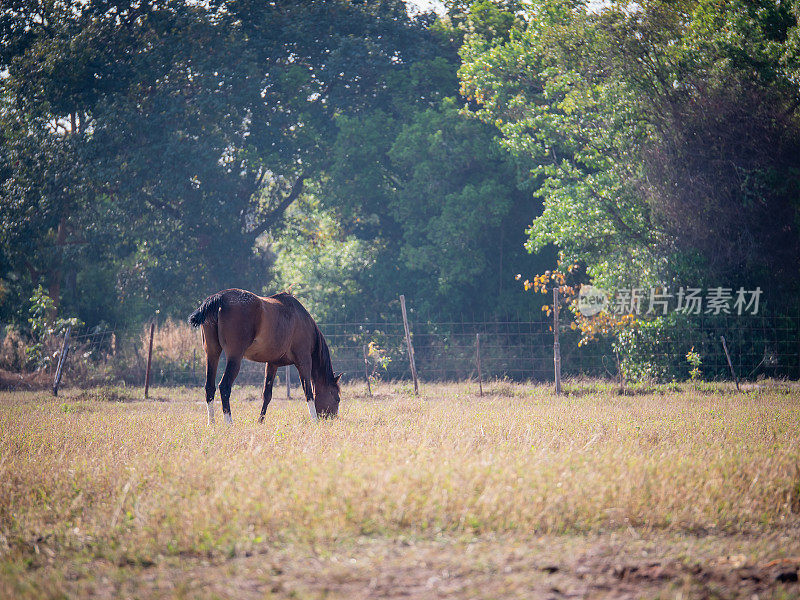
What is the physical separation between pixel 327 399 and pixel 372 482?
672 centimetres

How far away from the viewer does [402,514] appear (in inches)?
222

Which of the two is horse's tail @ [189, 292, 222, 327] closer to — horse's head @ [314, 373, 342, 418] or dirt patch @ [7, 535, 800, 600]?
horse's head @ [314, 373, 342, 418]

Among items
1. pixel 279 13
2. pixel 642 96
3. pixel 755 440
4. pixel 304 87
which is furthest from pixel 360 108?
pixel 755 440

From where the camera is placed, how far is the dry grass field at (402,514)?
15.0 ft

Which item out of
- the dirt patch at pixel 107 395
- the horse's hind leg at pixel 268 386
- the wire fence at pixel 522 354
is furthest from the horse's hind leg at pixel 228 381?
the wire fence at pixel 522 354

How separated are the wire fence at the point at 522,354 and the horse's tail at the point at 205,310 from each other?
7.50 m

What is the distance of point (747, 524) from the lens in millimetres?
5918

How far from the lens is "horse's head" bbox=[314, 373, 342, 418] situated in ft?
41.3

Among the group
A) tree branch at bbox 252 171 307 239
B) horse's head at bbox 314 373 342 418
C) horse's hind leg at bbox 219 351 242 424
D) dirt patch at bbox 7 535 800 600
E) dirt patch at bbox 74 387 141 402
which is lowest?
dirt patch at bbox 74 387 141 402

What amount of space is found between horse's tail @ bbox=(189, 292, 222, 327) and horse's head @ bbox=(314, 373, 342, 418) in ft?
7.80

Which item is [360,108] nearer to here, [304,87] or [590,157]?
Answer: [304,87]

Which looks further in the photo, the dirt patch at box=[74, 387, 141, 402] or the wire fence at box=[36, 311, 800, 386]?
the wire fence at box=[36, 311, 800, 386]

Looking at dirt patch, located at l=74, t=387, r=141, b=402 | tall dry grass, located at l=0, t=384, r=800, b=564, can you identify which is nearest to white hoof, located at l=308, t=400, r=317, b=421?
tall dry grass, located at l=0, t=384, r=800, b=564

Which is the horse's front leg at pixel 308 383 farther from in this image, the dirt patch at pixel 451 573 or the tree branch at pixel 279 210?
the tree branch at pixel 279 210
